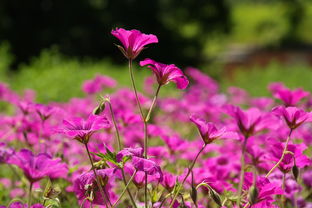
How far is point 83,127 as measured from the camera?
1.15 metres

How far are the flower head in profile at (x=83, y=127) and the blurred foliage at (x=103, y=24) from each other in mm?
14929

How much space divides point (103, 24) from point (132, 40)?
17090 mm

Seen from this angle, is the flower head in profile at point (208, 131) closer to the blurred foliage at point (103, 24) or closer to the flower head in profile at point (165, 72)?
the flower head in profile at point (165, 72)

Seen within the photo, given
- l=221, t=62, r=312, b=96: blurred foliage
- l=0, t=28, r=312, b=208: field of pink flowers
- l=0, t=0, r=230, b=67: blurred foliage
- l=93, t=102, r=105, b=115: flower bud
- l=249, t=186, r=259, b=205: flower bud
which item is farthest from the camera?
l=0, t=0, r=230, b=67: blurred foliage

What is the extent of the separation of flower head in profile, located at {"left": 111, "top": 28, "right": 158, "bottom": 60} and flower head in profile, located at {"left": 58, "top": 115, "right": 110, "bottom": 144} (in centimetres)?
18

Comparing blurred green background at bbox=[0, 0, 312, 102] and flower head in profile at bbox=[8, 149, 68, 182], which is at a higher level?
flower head in profile at bbox=[8, 149, 68, 182]

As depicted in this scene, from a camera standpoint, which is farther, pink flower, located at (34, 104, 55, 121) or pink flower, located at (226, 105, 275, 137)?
pink flower, located at (34, 104, 55, 121)

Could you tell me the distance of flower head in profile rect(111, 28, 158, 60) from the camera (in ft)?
3.88

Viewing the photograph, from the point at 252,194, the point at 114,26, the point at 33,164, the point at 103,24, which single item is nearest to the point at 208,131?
the point at 252,194

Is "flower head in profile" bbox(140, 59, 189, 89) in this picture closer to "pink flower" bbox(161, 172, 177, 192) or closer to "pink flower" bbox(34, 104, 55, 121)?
"pink flower" bbox(161, 172, 177, 192)

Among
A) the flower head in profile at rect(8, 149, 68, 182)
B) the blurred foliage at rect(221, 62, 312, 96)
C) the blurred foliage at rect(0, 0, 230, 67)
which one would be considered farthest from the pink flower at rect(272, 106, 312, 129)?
the blurred foliage at rect(0, 0, 230, 67)

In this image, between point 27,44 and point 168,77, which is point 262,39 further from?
point 168,77

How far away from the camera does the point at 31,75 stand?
653cm

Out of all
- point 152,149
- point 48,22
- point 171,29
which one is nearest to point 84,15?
point 48,22
